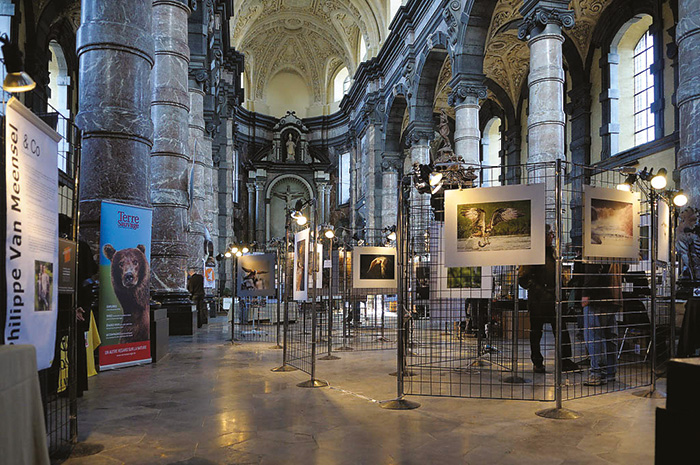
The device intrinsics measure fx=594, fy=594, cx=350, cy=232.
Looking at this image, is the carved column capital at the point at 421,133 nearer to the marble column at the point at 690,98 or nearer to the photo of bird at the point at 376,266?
the photo of bird at the point at 376,266

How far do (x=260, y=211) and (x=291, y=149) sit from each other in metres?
5.06

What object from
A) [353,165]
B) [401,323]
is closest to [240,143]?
[353,165]

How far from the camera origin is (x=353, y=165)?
123 ft

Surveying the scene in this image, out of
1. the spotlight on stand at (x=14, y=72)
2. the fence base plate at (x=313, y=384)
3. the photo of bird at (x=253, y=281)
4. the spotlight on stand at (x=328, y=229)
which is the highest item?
the spotlight on stand at (x=14, y=72)

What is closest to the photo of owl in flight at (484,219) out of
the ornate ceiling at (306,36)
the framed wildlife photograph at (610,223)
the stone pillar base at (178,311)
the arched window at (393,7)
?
the framed wildlife photograph at (610,223)

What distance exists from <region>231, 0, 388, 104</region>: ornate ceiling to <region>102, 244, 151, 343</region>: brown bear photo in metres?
25.4

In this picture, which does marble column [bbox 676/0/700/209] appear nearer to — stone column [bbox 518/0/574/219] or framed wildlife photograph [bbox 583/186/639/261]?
stone column [bbox 518/0/574/219]

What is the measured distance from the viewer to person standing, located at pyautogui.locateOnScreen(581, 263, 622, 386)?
6.84m

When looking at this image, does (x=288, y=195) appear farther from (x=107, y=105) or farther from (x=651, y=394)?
(x=651, y=394)

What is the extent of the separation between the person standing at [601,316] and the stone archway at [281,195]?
3567 cm

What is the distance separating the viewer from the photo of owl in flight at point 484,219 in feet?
19.2

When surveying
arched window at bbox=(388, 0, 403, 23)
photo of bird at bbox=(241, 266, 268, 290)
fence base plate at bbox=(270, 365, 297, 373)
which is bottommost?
fence base plate at bbox=(270, 365, 297, 373)

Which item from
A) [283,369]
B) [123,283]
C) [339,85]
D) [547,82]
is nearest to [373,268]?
[283,369]

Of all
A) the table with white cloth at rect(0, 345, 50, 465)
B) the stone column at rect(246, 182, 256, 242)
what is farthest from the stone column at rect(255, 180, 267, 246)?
the table with white cloth at rect(0, 345, 50, 465)
